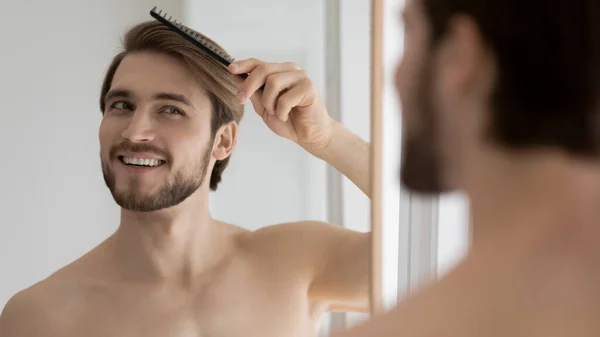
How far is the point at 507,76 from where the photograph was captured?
0.33 meters

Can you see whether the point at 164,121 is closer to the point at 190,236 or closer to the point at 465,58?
the point at 190,236

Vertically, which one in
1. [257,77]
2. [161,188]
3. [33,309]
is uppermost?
[257,77]

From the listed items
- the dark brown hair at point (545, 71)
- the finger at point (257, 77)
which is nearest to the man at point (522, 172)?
the dark brown hair at point (545, 71)

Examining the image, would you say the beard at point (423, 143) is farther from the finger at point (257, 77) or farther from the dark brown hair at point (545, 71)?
the finger at point (257, 77)

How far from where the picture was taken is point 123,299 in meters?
0.71

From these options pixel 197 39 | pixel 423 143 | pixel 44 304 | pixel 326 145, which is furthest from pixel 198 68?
pixel 423 143

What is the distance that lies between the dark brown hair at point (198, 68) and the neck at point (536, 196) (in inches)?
16.3

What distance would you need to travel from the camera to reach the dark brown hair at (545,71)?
0.31 m

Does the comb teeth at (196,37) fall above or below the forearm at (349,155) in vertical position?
above

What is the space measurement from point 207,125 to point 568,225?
0.46m

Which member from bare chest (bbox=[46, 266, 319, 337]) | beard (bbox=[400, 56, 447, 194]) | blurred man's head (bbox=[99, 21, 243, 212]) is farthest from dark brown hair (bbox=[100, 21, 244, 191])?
beard (bbox=[400, 56, 447, 194])

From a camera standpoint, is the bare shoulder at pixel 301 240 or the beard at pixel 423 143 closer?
the beard at pixel 423 143

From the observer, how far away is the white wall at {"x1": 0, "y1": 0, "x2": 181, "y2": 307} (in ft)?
2.46

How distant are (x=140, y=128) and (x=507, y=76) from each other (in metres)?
0.44
